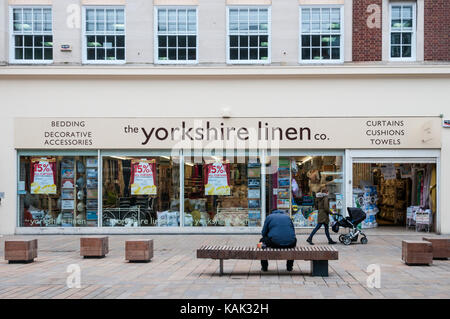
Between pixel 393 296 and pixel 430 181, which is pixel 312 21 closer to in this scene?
pixel 430 181

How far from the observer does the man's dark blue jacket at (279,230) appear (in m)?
10.3

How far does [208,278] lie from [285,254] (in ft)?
4.89

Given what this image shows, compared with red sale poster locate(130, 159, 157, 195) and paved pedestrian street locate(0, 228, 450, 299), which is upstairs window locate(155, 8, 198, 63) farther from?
paved pedestrian street locate(0, 228, 450, 299)

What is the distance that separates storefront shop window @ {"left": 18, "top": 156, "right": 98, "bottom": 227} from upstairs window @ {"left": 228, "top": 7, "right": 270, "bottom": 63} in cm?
597

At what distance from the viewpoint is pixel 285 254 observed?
9781mm

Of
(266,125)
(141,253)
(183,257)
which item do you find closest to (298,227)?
(266,125)

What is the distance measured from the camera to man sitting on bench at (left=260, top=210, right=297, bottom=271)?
10289 mm

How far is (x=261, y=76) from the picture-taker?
56.5 ft

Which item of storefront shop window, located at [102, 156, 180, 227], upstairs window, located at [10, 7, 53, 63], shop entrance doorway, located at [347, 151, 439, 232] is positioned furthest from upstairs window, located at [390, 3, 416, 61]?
upstairs window, located at [10, 7, 53, 63]

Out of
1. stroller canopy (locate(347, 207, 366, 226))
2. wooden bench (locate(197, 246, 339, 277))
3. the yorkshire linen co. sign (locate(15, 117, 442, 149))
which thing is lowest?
wooden bench (locate(197, 246, 339, 277))

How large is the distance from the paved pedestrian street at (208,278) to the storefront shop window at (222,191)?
11.9 ft

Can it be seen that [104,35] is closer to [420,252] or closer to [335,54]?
[335,54]

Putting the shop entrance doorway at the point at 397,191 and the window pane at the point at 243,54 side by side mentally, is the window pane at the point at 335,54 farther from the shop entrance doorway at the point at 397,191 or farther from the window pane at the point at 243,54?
the shop entrance doorway at the point at 397,191

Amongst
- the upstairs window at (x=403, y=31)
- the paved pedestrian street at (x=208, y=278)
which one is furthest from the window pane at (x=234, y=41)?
the paved pedestrian street at (x=208, y=278)
